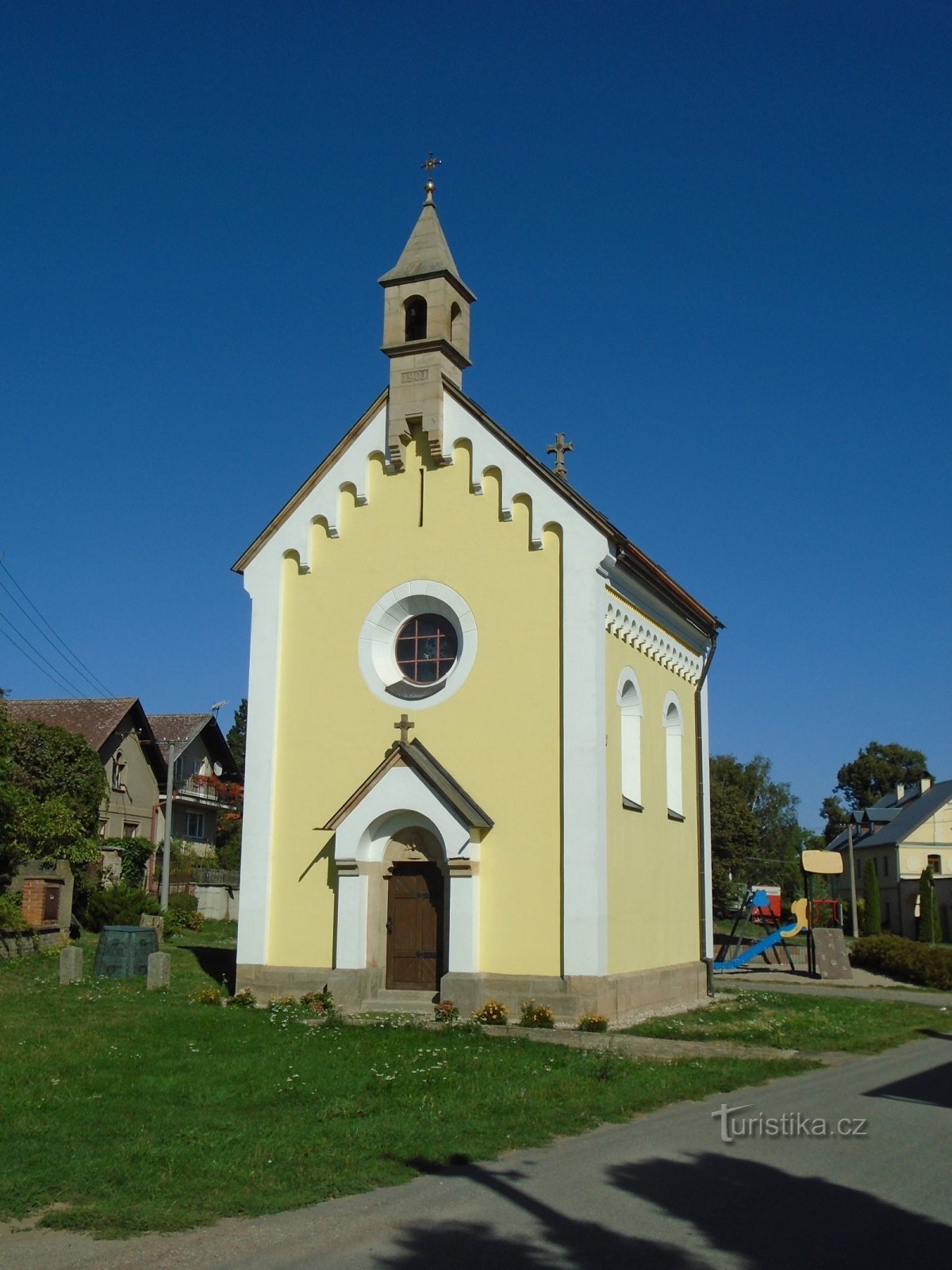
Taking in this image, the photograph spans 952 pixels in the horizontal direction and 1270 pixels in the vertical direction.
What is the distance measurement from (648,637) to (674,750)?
2.82 metres

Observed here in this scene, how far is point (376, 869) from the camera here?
61.2 ft

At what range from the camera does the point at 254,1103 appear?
10422 millimetres

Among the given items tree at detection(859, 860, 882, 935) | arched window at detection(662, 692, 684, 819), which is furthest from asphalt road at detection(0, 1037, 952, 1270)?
tree at detection(859, 860, 882, 935)

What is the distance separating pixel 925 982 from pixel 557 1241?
25.2 meters

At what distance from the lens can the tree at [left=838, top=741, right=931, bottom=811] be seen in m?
94.1

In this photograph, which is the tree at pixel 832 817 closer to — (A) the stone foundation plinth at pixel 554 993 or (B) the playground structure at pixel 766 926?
(B) the playground structure at pixel 766 926

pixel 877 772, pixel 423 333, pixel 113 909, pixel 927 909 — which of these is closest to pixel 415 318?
pixel 423 333

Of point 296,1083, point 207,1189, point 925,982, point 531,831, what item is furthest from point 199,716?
point 207,1189

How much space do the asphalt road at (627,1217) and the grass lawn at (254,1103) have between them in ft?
1.28

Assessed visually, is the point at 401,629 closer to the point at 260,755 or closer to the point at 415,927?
the point at 260,755

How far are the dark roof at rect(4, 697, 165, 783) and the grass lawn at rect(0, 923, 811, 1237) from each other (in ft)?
93.9

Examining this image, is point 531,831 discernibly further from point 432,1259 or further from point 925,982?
point 925,982

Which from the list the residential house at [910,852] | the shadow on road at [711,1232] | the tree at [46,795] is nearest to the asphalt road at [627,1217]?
the shadow on road at [711,1232]

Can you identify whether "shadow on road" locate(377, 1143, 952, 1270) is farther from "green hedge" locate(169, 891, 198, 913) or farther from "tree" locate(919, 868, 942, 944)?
"tree" locate(919, 868, 942, 944)
